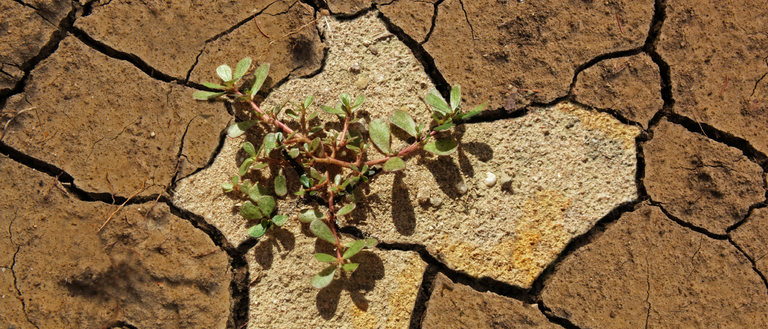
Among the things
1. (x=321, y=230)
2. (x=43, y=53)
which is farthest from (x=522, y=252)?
(x=43, y=53)

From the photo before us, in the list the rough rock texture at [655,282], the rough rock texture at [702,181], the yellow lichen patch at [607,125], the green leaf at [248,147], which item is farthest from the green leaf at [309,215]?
the rough rock texture at [702,181]

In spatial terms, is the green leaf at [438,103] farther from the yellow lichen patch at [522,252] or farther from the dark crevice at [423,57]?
the yellow lichen patch at [522,252]

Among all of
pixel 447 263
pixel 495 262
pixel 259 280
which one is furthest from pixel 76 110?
pixel 495 262

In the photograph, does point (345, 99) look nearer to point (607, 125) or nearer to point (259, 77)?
point (259, 77)

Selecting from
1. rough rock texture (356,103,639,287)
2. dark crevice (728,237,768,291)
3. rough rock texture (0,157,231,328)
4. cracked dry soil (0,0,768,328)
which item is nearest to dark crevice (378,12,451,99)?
cracked dry soil (0,0,768,328)

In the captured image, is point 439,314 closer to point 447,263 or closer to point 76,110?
point 447,263

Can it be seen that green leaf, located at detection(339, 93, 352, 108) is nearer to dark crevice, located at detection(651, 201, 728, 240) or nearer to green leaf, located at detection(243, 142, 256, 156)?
green leaf, located at detection(243, 142, 256, 156)

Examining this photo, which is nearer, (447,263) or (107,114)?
(447,263)
